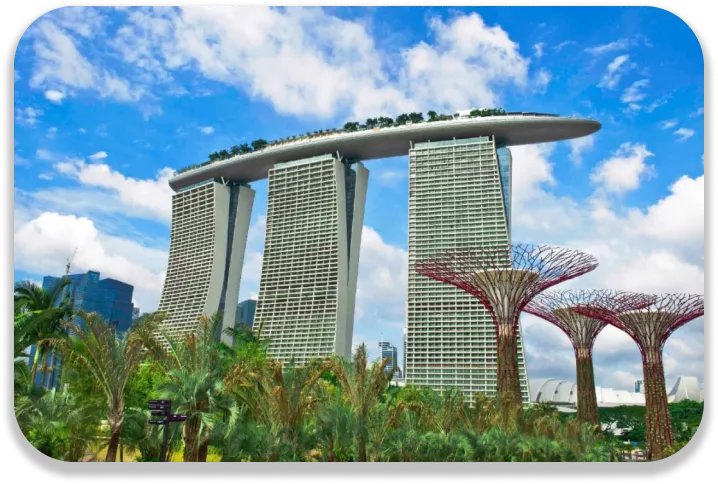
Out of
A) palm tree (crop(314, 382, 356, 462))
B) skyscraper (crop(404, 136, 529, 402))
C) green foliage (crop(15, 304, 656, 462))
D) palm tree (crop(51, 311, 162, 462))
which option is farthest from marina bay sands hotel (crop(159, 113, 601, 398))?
palm tree (crop(51, 311, 162, 462))

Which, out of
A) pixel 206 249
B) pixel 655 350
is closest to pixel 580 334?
pixel 655 350

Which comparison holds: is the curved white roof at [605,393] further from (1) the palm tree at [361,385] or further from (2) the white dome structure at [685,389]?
(1) the palm tree at [361,385]

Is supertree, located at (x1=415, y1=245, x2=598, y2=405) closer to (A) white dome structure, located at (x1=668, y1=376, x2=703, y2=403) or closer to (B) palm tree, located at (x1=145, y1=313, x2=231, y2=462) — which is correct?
(B) palm tree, located at (x1=145, y1=313, x2=231, y2=462)

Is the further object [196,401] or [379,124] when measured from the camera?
[379,124]

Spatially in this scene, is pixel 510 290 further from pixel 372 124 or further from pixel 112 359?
pixel 372 124

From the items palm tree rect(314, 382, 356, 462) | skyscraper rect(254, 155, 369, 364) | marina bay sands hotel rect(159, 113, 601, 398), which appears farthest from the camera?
skyscraper rect(254, 155, 369, 364)

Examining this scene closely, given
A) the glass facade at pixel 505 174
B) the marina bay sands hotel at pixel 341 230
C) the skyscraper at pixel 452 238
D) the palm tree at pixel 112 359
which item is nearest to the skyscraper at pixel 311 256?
the marina bay sands hotel at pixel 341 230

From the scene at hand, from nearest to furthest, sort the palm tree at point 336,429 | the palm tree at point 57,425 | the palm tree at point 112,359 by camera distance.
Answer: the palm tree at point 112,359 < the palm tree at point 336,429 < the palm tree at point 57,425
